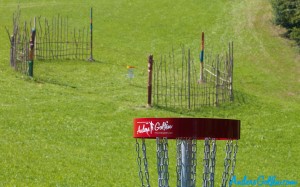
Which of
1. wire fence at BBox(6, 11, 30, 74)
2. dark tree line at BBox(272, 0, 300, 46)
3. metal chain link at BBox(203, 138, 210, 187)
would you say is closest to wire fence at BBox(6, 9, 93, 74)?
wire fence at BBox(6, 11, 30, 74)

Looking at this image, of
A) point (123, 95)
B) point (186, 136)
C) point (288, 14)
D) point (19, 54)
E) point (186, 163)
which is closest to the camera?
point (186, 136)

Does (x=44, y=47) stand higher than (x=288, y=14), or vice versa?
(x=288, y=14)

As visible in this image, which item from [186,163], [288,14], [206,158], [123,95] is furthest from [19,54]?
[206,158]

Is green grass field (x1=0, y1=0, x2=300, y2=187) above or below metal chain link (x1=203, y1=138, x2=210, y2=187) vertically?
below

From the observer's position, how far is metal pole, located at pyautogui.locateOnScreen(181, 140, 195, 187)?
29.0ft

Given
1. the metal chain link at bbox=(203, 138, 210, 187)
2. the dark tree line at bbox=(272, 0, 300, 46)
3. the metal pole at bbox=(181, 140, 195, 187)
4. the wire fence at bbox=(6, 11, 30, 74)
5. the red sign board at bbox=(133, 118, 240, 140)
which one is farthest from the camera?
the dark tree line at bbox=(272, 0, 300, 46)

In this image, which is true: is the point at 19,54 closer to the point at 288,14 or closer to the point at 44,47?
the point at 44,47

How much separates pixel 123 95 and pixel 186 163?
59.0 feet

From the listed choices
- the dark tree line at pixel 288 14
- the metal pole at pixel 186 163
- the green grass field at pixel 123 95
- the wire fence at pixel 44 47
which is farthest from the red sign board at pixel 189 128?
the dark tree line at pixel 288 14

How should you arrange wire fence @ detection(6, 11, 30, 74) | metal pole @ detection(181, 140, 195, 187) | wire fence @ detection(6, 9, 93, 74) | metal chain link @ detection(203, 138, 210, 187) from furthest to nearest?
1. wire fence @ detection(6, 9, 93, 74)
2. wire fence @ detection(6, 11, 30, 74)
3. metal pole @ detection(181, 140, 195, 187)
4. metal chain link @ detection(203, 138, 210, 187)

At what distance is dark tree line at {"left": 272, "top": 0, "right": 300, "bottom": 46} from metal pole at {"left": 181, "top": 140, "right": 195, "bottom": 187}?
29.7m

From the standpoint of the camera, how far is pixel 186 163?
29.1 ft

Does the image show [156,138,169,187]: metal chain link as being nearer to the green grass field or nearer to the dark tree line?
the green grass field

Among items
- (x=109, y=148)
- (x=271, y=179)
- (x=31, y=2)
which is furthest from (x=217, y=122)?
(x=31, y=2)
